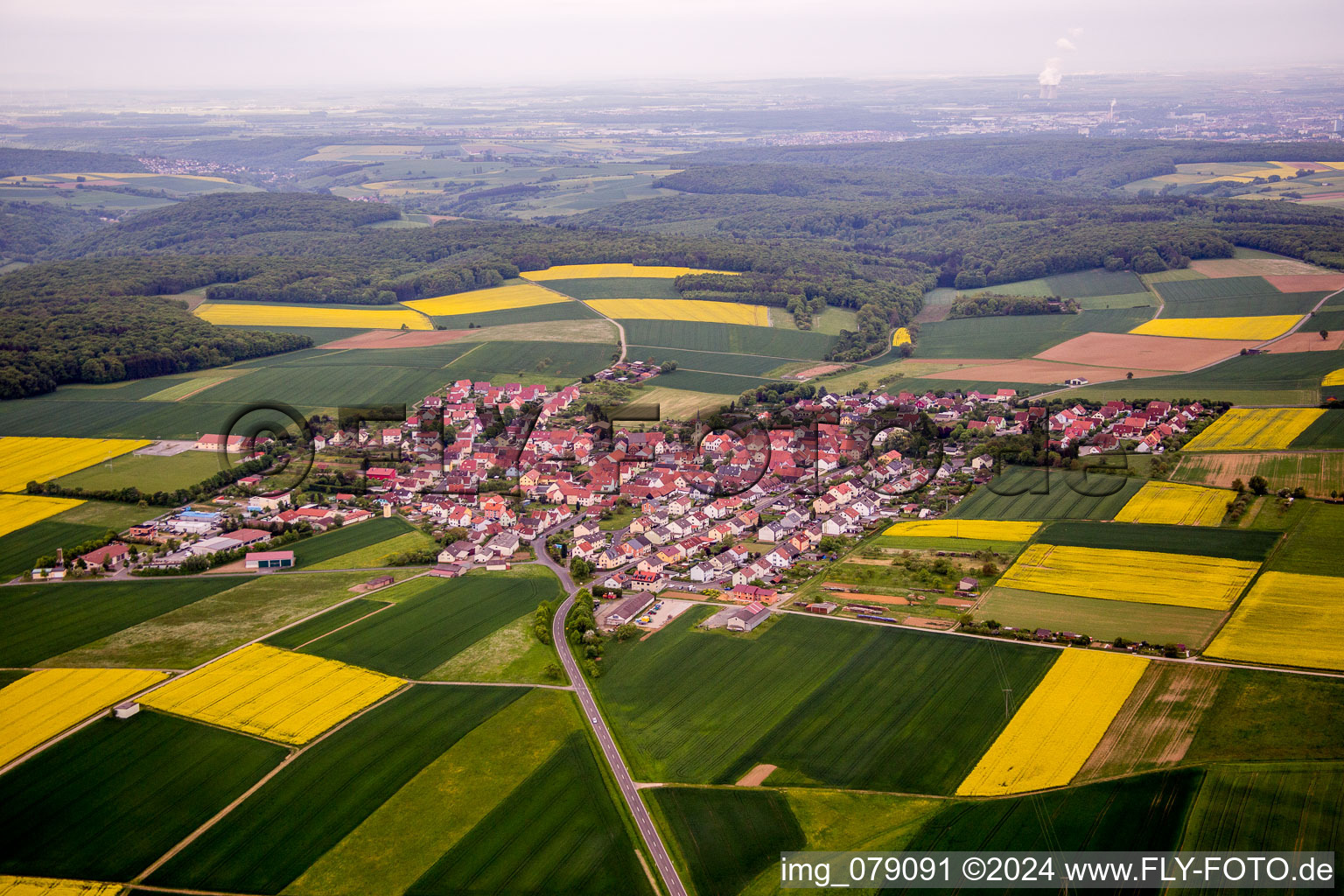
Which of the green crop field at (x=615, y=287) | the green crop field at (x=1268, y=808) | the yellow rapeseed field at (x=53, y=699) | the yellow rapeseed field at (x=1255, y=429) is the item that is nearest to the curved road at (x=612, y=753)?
the green crop field at (x=1268, y=808)

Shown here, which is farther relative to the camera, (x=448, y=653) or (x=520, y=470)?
(x=520, y=470)

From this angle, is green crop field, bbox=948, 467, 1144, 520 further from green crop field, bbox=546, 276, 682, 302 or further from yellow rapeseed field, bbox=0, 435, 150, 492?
green crop field, bbox=546, 276, 682, 302

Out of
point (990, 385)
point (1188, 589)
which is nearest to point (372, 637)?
point (1188, 589)

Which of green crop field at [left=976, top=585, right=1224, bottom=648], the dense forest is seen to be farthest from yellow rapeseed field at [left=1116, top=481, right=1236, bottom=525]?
the dense forest

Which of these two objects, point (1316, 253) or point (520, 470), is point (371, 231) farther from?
point (1316, 253)

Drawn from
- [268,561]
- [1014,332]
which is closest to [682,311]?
[1014,332]

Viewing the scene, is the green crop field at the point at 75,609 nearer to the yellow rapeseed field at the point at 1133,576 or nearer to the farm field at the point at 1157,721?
the yellow rapeseed field at the point at 1133,576
